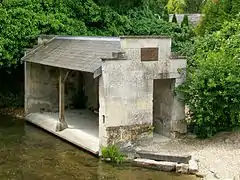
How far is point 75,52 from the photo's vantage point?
1650cm

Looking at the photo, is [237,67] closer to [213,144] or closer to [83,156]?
[213,144]

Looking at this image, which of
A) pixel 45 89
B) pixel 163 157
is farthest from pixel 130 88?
pixel 45 89

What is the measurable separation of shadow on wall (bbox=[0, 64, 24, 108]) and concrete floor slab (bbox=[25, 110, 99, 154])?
2.52m

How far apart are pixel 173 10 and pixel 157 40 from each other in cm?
4816

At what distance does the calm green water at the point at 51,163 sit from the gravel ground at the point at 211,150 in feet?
2.68

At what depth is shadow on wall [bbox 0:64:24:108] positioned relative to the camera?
71.5ft

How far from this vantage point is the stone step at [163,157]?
12.9m

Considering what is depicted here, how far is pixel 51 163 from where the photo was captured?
44.1 ft

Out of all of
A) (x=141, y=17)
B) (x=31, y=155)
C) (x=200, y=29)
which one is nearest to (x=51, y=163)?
(x=31, y=155)

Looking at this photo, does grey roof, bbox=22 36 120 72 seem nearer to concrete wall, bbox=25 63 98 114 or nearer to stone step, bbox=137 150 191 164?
concrete wall, bbox=25 63 98 114

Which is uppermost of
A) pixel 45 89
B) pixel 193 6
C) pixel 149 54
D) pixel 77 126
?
pixel 193 6

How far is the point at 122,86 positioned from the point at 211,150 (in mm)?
3281

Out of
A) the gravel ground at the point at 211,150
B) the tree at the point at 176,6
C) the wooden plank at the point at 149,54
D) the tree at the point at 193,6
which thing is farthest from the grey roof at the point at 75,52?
the tree at the point at 193,6

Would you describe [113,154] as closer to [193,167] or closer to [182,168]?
[182,168]
